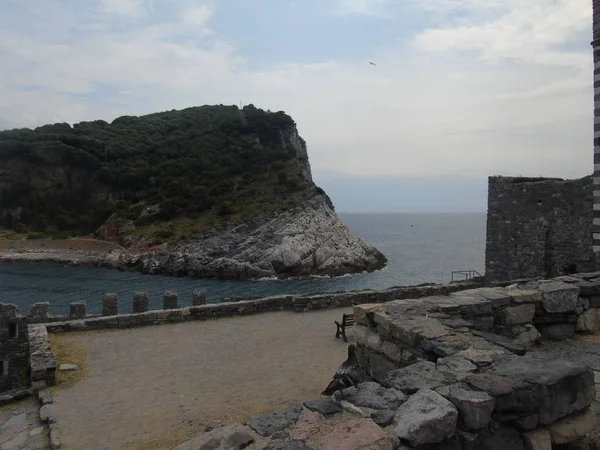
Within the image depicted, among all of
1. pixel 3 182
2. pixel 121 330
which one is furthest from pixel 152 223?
pixel 121 330

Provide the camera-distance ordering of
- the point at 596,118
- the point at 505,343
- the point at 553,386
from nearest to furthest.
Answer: the point at 553,386 → the point at 505,343 → the point at 596,118

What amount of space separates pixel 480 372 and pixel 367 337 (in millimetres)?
2129

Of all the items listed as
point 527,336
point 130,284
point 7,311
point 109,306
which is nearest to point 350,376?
point 527,336

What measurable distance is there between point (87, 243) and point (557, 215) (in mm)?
66122

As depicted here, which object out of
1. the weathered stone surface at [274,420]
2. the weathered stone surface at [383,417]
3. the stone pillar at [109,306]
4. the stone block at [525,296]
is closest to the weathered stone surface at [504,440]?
the weathered stone surface at [383,417]

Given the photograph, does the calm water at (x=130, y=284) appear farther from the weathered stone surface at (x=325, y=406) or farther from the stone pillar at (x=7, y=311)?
the weathered stone surface at (x=325, y=406)

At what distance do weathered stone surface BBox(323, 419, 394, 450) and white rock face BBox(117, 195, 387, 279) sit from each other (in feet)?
171

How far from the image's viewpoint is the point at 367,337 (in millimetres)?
6453

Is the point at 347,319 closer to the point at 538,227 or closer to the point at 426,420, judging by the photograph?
the point at 426,420

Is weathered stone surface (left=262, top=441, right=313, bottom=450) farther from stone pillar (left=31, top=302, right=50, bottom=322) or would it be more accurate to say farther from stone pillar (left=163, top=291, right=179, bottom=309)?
stone pillar (left=31, top=302, right=50, bottom=322)

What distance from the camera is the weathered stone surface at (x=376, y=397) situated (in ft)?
13.5

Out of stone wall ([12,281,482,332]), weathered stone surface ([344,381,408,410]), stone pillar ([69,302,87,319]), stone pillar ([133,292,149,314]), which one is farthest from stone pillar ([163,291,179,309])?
weathered stone surface ([344,381,408,410])

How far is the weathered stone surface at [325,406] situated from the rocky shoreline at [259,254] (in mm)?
51755

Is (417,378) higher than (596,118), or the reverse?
(596,118)
